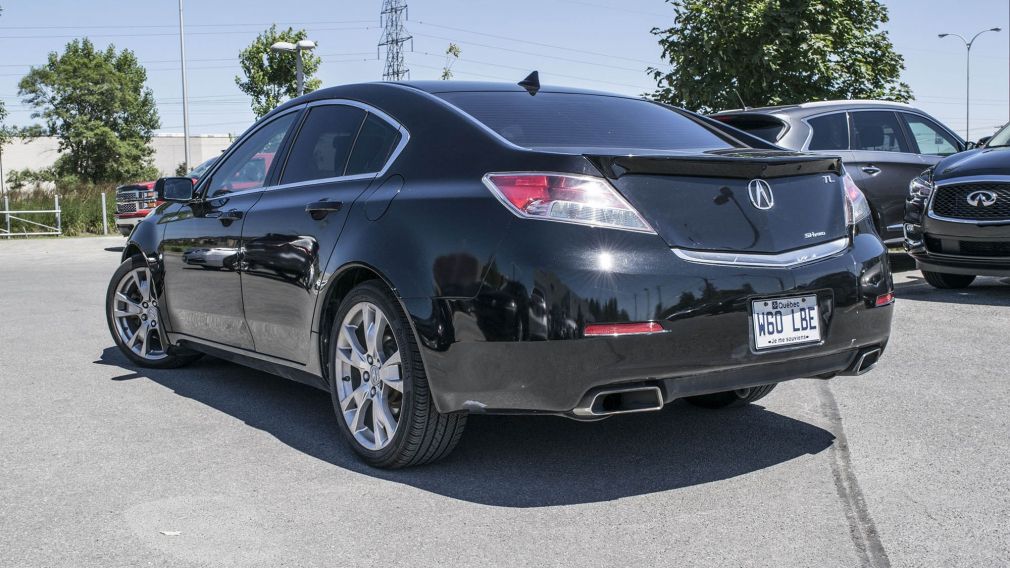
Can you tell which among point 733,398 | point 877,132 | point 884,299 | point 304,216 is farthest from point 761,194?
point 877,132

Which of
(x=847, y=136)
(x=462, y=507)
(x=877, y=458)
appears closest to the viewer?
(x=462, y=507)

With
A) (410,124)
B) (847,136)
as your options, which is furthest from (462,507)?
(847,136)

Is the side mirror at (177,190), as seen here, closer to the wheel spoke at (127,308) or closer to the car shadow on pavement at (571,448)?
the wheel spoke at (127,308)

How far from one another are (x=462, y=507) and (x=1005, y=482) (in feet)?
6.55

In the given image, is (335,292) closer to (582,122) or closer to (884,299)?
(582,122)

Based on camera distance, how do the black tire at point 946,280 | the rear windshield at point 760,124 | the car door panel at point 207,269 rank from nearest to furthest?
the car door panel at point 207,269, the black tire at point 946,280, the rear windshield at point 760,124

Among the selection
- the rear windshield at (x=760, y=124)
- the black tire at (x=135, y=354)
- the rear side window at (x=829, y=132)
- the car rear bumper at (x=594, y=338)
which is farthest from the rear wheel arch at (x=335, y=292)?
the rear side window at (x=829, y=132)

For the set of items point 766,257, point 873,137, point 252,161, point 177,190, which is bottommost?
point 766,257

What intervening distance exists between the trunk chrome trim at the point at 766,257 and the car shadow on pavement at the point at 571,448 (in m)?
0.85

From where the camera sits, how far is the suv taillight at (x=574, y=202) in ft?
11.6

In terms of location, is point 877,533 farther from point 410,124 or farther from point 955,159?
point 955,159

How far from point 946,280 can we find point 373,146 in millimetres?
7067

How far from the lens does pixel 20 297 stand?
11.0 m

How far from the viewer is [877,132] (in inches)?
422
